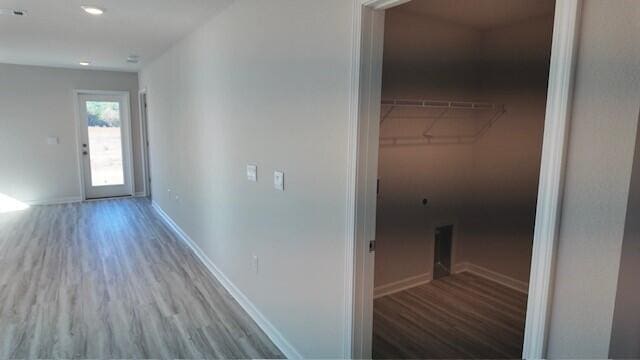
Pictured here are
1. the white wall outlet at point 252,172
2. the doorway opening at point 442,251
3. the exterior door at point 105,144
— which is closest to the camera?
the white wall outlet at point 252,172

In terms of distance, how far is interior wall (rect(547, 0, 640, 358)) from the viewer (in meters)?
0.92

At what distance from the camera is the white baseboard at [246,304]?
2.49m

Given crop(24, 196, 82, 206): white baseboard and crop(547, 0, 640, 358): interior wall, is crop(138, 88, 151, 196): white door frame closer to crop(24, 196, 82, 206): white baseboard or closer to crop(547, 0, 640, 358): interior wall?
crop(24, 196, 82, 206): white baseboard

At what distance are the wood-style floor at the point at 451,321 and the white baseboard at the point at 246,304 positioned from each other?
22.9 inches

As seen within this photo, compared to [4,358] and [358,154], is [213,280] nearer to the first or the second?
[4,358]

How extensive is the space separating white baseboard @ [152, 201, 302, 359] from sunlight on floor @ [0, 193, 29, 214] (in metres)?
3.69

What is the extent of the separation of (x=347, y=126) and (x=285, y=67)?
75cm

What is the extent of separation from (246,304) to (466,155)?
237 centimetres

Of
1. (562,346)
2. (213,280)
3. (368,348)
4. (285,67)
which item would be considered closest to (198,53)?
(285,67)

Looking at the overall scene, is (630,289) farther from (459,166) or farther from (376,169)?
(459,166)

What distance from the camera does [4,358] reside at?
240 cm

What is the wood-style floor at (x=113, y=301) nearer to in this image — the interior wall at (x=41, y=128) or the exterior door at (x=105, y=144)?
the interior wall at (x=41, y=128)

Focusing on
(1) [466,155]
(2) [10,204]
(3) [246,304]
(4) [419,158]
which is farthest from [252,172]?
(2) [10,204]

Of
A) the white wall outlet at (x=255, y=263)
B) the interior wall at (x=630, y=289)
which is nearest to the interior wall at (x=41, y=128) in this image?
the white wall outlet at (x=255, y=263)
